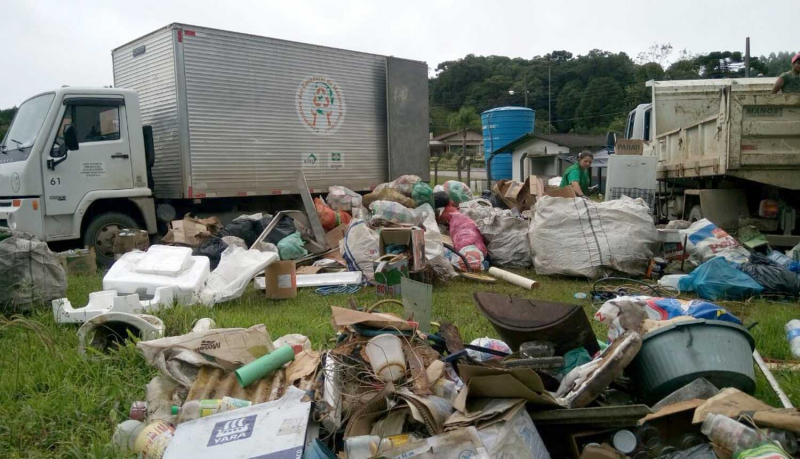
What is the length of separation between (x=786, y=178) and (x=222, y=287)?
616 centimetres

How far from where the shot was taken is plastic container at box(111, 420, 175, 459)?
251 cm

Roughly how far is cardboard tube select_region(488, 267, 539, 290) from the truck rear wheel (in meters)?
3.13

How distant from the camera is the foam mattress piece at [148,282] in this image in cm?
492

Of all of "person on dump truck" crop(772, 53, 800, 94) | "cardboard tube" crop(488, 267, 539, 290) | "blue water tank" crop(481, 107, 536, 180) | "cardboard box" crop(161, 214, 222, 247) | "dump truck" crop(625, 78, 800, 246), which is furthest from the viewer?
"blue water tank" crop(481, 107, 536, 180)

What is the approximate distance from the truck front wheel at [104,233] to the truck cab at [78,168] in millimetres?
12

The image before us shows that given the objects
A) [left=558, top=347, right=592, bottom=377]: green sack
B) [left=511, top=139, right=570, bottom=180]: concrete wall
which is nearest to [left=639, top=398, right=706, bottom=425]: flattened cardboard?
[left=558, top=347, right=592, bottom=377]: green sack

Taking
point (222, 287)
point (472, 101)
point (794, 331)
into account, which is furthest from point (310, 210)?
point (472, 101)

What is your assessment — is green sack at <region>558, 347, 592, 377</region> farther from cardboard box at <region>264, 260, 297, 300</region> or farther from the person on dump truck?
the person on dump truck

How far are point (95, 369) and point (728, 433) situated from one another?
10.8ft

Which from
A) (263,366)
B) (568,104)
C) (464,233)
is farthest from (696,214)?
(568,104)

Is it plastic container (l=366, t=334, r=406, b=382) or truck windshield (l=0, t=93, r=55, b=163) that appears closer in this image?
plastic container (l=366, t=334, r=406, b=382)

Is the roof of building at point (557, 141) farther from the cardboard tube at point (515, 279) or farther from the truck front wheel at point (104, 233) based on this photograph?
the truck front wheel at point (104, 233)

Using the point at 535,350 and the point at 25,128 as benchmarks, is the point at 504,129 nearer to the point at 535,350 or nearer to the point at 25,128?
the point at 25,128

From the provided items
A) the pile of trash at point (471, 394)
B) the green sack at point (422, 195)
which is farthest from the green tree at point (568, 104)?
the pile of trash at point (471, 394)
